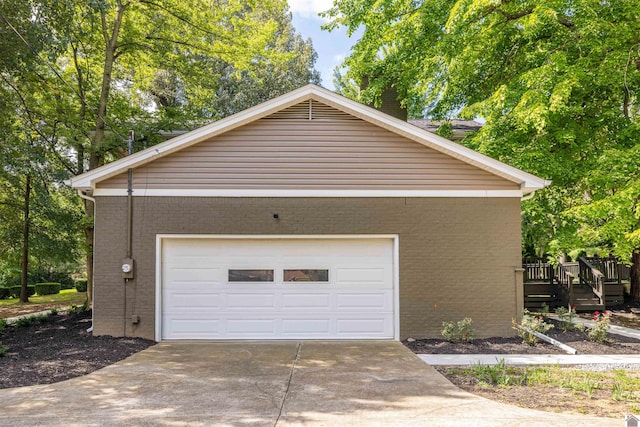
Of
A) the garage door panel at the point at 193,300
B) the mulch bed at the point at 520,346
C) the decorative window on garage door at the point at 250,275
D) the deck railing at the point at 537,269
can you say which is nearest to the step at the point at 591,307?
the deck railing at the point at 537,269

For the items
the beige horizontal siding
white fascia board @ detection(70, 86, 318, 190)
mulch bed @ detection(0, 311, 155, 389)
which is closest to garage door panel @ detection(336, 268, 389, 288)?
the beige horizontal siding

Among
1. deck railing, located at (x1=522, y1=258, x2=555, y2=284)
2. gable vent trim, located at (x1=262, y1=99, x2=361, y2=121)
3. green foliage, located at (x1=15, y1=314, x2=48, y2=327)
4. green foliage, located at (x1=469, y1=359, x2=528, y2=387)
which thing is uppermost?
gable vent trim, located at (x1=262, y1=99, x2=361, y2=121)

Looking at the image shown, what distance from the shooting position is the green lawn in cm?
1910

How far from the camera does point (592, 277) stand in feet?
42.3

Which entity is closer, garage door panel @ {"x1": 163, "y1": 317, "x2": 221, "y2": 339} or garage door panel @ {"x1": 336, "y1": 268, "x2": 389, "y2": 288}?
garage door panel @ {"x1": 163, "y1": 317, "x2": 221, "y2": 339}

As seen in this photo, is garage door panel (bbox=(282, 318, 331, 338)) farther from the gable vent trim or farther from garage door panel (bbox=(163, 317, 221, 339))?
the gable vent trim

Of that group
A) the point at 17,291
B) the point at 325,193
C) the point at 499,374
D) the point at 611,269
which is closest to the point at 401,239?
the point at 325,193

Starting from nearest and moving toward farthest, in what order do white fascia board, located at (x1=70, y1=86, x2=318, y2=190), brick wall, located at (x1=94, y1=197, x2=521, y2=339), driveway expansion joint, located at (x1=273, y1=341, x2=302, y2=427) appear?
driveway expansion joint, located at (x1=273, y1=341, x2=302, y2=427) < white fascia board, located at (x1=70, y1=86, x2=318, y2=190) < brick wall, located at (x1=94, y1=197, x2=521, y2=339)

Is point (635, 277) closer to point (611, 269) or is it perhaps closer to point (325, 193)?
point (611, 269)

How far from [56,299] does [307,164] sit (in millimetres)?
18385

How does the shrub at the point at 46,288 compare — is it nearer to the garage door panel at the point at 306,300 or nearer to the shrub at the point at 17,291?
the shrub at the point at 17,291

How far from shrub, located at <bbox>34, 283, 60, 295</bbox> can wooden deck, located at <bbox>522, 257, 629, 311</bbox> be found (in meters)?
23.6

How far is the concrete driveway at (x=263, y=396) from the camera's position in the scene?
14.4ft

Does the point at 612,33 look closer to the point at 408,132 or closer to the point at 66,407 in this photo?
the point at 408,132
